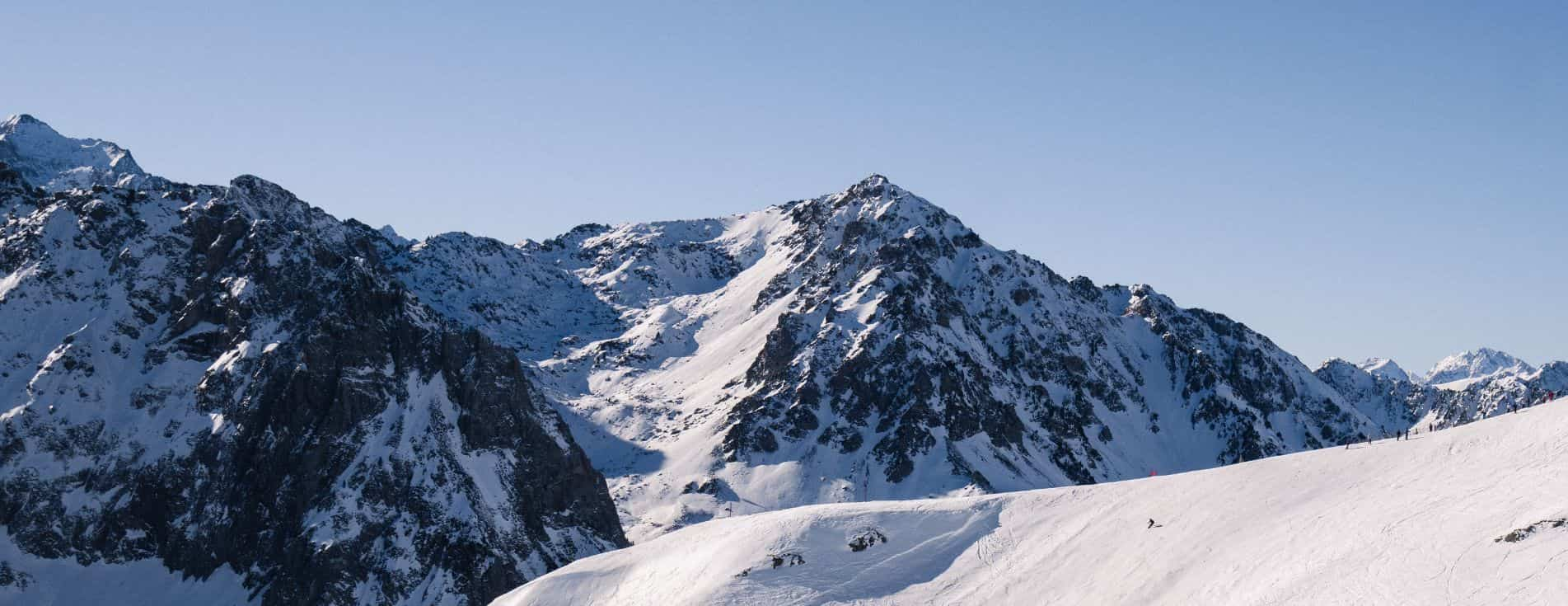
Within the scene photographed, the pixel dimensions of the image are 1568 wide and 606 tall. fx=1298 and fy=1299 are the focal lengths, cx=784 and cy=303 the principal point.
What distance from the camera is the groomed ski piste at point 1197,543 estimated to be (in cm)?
6800

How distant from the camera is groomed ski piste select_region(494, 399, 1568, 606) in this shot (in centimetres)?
6800

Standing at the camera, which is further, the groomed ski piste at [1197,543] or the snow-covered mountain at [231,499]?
the snow-covered mountain at [231,499]

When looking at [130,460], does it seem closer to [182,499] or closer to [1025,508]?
[182,499]

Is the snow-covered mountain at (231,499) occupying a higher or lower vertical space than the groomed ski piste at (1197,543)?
higher

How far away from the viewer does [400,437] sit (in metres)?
196

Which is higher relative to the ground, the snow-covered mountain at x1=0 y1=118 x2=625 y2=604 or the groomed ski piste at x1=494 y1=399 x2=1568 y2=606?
the snow-covered mountain at x1=0 y1=118 x2=625 y2=604

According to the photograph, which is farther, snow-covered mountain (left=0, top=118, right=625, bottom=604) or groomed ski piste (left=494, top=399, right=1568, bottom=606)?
snow-covered mountain (left=0, top=118, right=625, bottom=604)

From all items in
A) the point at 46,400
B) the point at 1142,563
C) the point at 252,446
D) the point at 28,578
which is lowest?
the point at 1142,563

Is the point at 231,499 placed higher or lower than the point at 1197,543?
higher

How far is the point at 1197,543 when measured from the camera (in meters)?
83.3

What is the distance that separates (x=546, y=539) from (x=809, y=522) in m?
107

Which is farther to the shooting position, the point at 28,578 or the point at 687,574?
the point at 28,578

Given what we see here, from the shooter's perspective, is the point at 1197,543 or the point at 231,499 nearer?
the point at 1197,543

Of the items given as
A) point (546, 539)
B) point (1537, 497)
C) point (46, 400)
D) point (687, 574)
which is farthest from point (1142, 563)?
point (46, 400)
